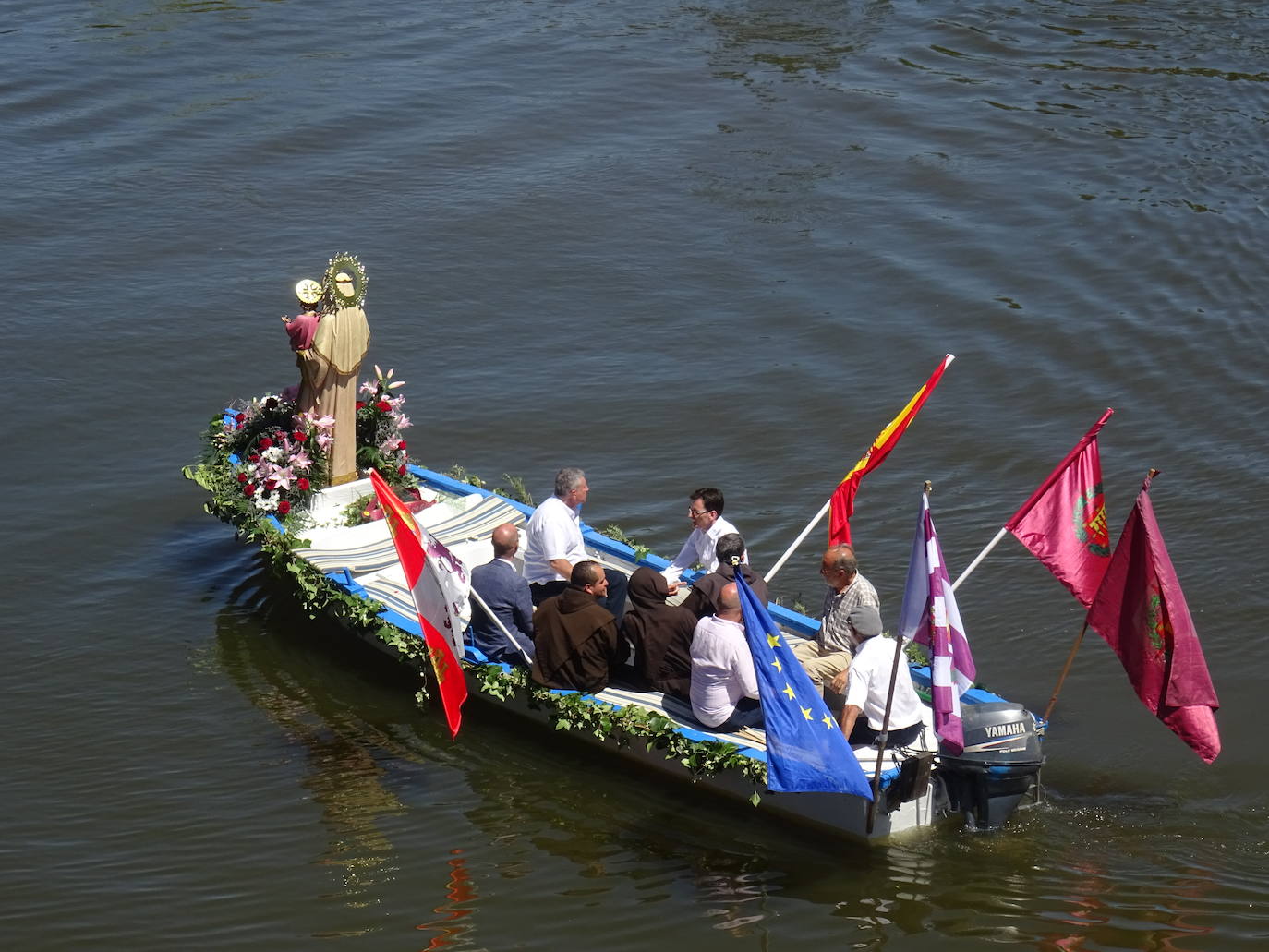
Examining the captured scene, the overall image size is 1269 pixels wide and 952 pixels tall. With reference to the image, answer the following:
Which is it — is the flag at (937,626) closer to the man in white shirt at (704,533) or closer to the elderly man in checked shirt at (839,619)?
the elderly man in checked shirt at (839,619)

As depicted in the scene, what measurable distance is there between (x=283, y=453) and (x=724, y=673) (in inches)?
201

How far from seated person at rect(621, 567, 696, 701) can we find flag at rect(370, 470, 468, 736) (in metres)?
1.23

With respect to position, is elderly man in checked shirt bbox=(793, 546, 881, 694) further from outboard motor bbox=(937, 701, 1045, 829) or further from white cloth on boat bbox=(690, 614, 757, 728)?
outboard motor bbox=(937, 701, 1045, 829)

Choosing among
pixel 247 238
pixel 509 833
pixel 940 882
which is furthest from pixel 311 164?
pixel 940 882

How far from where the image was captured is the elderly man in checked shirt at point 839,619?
10.4 metres

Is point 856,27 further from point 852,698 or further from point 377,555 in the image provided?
point 852,698

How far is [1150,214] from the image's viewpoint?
75.9ft

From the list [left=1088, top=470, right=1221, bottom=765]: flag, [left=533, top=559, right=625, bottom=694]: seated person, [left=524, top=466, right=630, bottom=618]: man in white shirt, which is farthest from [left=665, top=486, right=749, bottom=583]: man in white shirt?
[left=1088, top=470, right=1221, bottom=765]: flag


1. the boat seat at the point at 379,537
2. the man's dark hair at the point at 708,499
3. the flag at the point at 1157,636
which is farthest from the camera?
the boat seat at the point at 379,537

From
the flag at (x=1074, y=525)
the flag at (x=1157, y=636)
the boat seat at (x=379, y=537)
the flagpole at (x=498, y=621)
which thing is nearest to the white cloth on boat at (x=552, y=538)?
the flagpole at (x=498, y=621)

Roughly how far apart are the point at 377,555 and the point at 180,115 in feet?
53.2

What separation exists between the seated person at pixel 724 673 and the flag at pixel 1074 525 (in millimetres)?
2347

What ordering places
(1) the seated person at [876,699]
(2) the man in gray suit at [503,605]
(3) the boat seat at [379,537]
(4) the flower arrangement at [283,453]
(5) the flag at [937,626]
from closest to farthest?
(5) the flag at [937,626], (1) the seated person at [876,699], (2) the man in gray suit at [503,605], (3) the boat seat at [379,537], (4) the flower arrangement at [283,453]

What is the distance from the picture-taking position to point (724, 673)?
10305 mm
